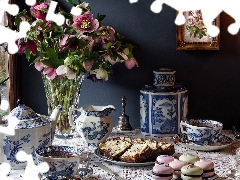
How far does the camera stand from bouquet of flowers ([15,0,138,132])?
134cm

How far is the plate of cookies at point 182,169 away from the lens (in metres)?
1.04

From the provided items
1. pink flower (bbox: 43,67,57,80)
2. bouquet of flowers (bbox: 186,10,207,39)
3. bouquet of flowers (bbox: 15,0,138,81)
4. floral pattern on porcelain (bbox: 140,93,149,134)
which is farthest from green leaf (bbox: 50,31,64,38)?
bouquet of flowers (bbox: 186,10,207,39)

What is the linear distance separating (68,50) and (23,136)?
342 mm

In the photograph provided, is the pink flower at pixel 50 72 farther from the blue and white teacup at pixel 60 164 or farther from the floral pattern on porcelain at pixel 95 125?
the blue and white teacup at pixel 60 164

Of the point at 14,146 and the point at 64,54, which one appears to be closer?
the point at 14,146

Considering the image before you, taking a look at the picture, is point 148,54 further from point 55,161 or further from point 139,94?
point 55,161

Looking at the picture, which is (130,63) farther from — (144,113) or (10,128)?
(10,128)

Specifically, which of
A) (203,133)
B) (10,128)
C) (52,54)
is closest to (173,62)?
(203,133)

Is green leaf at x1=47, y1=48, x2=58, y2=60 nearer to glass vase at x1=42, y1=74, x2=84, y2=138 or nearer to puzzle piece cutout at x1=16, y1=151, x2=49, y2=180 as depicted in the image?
glass vase at x1=42, y1=74, x2=84, y2=138

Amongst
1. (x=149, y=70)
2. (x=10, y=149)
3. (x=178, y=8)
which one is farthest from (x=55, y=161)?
(x=178, y=8)

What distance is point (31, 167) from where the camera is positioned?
3.71 ft

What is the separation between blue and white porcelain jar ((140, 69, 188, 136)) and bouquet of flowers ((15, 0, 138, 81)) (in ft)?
0.47

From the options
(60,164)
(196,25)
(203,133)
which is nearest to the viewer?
(60,164)

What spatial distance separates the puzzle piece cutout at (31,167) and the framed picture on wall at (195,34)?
709mm
